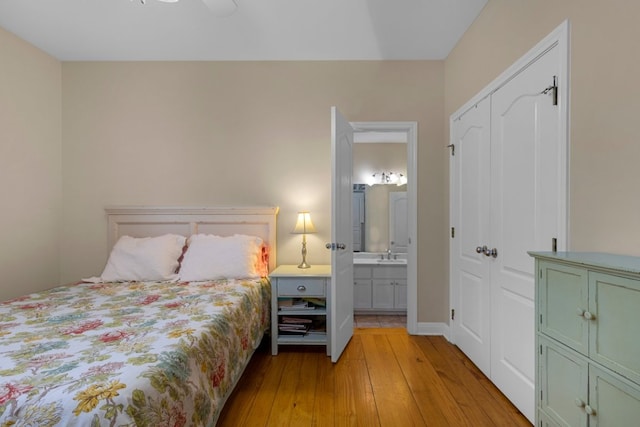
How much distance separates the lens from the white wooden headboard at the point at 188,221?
3195mm

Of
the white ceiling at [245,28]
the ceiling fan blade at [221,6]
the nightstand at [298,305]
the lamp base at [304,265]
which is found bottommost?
the nightstand at [298,305]

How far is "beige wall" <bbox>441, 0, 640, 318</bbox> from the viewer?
126 centimetres

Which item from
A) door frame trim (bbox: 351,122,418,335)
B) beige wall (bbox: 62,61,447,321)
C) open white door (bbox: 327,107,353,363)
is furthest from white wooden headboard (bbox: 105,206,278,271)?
door frame trim (bbox: 351,122,418,335)

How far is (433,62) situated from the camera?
3.25m

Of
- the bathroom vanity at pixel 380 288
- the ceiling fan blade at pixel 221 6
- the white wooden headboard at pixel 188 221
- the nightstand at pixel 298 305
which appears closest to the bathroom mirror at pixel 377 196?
the bathroom vanity at pixel 380 288

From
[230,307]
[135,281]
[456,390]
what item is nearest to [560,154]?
[456,390]

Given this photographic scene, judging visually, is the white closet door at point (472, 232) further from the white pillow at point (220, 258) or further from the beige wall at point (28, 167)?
the beige wall at point (28, 167)

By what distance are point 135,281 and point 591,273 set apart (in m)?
2.95

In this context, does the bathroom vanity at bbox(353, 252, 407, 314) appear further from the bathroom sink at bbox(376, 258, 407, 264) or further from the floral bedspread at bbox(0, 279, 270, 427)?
the floral bedspread at bbox(0, 279, 270, 427)

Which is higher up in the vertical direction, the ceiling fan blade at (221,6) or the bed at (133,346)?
the ceiling fan blade at (221,6)

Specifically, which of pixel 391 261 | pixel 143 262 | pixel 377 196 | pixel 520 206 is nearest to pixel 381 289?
pixel 391 261

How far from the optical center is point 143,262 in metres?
2.78

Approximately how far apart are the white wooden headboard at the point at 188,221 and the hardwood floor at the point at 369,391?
1.00m

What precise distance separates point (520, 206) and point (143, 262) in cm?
281
